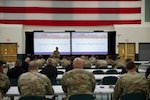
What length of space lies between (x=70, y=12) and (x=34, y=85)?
A: 18.2m

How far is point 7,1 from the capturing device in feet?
77.3

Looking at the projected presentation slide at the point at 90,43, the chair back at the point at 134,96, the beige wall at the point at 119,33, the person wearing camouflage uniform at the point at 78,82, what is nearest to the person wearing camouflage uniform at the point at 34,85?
the person wearing camouflage uniform at the point at 78,82

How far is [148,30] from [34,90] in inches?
733

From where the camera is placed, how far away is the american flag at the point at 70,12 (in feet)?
77.3

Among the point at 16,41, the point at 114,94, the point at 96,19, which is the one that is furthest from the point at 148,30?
the point at 114,94

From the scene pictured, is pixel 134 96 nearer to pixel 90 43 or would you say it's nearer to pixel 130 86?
pixel 130 86

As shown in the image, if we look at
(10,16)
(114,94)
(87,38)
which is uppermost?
(10,16)

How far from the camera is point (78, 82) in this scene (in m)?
6.05

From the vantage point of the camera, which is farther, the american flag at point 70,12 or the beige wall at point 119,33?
the american flag at point 70,12

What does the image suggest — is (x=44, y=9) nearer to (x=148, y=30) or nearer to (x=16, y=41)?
(x=16, y=41)

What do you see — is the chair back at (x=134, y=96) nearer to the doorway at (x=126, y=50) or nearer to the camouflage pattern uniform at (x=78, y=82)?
the camouflage pattern uniform at (x=78, y=82)

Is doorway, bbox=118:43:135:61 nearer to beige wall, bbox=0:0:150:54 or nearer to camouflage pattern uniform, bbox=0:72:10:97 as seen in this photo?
beige wall, bbox=0:0:150:54

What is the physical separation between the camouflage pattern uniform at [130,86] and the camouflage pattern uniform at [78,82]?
51cm

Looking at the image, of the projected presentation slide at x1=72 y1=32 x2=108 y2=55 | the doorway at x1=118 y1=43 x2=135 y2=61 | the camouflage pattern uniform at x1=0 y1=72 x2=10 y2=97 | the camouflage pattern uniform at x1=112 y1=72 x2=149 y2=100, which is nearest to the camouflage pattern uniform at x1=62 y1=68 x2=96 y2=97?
the camouflage pattern uniform at x1=112 y1=72 x2=149 y2=100
